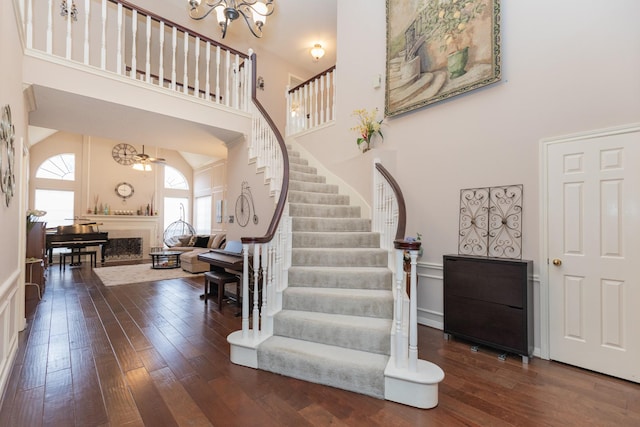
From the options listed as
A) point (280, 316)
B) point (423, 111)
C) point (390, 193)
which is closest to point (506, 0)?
point (423, 111)

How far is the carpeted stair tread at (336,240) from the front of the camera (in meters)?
3.67

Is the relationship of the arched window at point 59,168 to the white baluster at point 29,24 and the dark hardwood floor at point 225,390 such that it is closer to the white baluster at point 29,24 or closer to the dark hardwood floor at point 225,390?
the white baluster at point 29,24

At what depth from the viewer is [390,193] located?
143 inches

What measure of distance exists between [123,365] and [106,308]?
6.65ft

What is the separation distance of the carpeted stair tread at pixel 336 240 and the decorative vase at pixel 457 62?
2068 mm

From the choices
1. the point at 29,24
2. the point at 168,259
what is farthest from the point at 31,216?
the point at 168,259

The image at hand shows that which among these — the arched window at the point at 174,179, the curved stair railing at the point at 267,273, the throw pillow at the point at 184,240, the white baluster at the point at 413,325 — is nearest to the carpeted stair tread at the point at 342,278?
the curved stair railing at the point at 267,273

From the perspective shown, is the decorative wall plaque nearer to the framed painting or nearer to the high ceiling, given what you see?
the framed painting

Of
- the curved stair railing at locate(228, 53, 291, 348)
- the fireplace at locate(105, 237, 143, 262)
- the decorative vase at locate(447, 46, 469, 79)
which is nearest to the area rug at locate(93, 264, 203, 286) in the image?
the fireplace at locate(105, 237, 143, 262)

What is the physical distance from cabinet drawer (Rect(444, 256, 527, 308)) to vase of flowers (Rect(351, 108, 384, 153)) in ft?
6.76

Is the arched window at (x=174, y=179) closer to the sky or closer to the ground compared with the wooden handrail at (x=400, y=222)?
closer to the sky

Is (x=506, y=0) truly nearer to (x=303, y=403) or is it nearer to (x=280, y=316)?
(x=280, y=316)

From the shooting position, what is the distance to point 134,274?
655cm

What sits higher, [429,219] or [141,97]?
[141,97]
